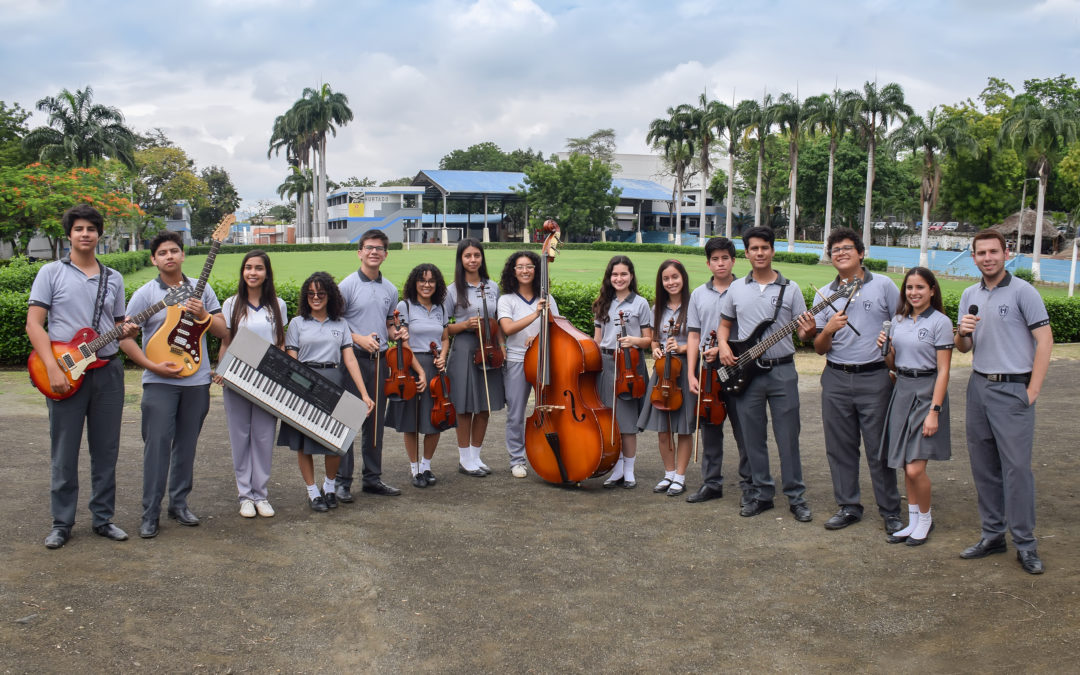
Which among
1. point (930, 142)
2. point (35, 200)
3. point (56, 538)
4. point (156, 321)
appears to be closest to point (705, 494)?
point (156, 321)

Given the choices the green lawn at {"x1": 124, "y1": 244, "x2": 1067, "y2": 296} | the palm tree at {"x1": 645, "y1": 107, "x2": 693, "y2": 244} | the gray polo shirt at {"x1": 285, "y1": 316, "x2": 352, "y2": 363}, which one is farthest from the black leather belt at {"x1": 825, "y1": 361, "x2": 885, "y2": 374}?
the palm tree at {"x1": 645, "y1": 107, "x2": 693, "y2": 244}

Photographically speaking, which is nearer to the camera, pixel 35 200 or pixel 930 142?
pixel 35 200

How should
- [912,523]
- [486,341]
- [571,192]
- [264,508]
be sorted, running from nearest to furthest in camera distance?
[912,523], [264,508], [486,341], [571,192]

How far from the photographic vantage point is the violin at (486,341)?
655cm

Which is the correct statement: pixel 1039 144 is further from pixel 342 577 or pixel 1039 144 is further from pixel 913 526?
pixel 342 577

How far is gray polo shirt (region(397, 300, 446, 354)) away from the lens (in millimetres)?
6398

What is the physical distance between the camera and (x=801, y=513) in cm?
558

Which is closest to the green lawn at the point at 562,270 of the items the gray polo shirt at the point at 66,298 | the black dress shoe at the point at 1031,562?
the gray polo shirt at the point at 66,298

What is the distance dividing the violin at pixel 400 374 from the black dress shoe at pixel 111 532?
1925 mm

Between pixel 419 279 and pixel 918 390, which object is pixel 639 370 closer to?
pixel 419 279

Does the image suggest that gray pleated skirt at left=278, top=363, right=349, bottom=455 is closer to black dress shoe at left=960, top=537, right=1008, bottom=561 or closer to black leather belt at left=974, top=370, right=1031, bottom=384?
black dress shoe at left=960, top=537, right=1008, bottom=561

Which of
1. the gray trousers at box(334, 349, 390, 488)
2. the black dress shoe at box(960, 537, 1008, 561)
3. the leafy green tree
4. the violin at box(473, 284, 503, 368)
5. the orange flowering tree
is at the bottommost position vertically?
the black dress shoe at box(960, 537, 1008, 561)

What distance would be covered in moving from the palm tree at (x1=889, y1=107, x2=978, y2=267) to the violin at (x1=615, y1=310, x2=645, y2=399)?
130 feet

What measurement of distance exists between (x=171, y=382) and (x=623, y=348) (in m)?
3.09
